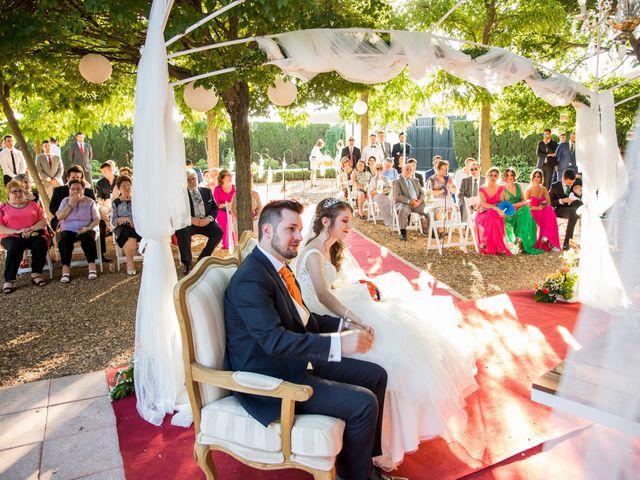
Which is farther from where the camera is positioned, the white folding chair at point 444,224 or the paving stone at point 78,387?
the white folding chair at point 444,224

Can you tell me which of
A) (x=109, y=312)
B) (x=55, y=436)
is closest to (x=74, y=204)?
(x=109, y=312)

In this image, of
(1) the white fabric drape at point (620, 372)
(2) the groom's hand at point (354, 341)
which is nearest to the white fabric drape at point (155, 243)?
(2) the groom's hand at point (354, 341)

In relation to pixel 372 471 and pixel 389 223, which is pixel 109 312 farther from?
pixel 389 223

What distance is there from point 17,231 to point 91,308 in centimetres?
174

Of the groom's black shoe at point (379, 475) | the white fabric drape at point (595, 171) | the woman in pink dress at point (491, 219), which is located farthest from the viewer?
the woman in pink dress at point (491, 219)

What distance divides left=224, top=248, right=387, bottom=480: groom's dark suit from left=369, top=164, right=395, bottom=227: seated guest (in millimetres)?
8448

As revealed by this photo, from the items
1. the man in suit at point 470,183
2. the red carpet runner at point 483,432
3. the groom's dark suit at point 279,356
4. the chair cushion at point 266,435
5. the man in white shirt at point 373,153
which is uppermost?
the man in white shirt at point 373,153

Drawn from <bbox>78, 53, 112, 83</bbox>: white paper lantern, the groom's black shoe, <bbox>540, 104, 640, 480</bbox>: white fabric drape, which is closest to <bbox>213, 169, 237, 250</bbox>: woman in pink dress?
Answer: <bbox>78, 53, 112, 83</bbox>: white paper lantern

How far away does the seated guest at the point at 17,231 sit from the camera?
21.8 ft

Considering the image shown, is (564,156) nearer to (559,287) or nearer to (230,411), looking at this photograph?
(559,287)

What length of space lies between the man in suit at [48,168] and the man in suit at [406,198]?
6910mm

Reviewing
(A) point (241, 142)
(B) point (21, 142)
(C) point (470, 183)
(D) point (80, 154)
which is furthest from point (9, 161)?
(C) point (470, 183)

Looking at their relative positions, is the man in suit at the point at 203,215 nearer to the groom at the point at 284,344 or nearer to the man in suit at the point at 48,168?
the man in suit at the point at 48,168

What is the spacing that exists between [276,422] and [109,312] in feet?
13.4
